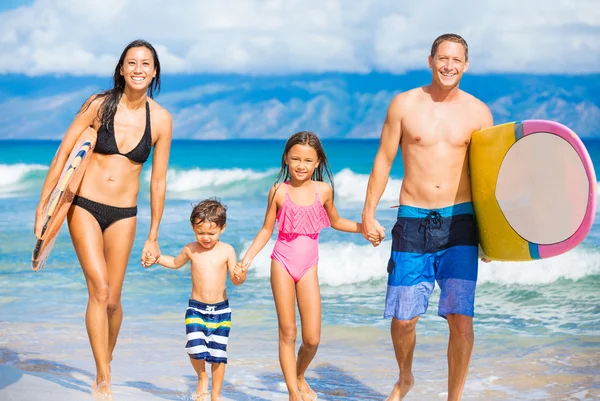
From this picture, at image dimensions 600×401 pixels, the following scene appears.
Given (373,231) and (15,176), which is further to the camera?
(15,176)

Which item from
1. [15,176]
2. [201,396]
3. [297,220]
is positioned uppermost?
[15,176]

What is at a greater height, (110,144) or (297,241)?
(110,144)

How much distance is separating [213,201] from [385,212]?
38.7 ft

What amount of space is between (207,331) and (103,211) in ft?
2.97

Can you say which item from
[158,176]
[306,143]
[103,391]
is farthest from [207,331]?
[306,143]

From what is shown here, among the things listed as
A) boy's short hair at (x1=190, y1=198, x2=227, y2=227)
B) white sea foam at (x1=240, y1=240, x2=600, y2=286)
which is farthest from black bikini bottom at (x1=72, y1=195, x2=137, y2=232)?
white sea foam at (x1=240, y1=240, x2=600, y2=286)

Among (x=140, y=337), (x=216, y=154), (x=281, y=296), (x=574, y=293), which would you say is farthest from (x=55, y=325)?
(x=216, y=154)

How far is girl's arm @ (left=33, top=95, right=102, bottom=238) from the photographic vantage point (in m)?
4.71

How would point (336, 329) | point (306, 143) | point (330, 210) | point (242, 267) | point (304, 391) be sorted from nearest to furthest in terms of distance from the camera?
1. point (242, 267)
2. point (306, 143)
3. point (330, 210)
4. point (304, 391)
5. point (336, 329)

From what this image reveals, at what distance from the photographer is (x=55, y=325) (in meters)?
7.84

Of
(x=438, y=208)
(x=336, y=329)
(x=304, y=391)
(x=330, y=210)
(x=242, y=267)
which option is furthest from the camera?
(x=336, y=329)

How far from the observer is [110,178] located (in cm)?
487

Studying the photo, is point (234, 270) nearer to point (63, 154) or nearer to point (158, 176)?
point (158, 176)

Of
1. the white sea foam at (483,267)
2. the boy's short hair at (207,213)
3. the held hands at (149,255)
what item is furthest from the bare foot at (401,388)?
the white sea foam at (483,267)
